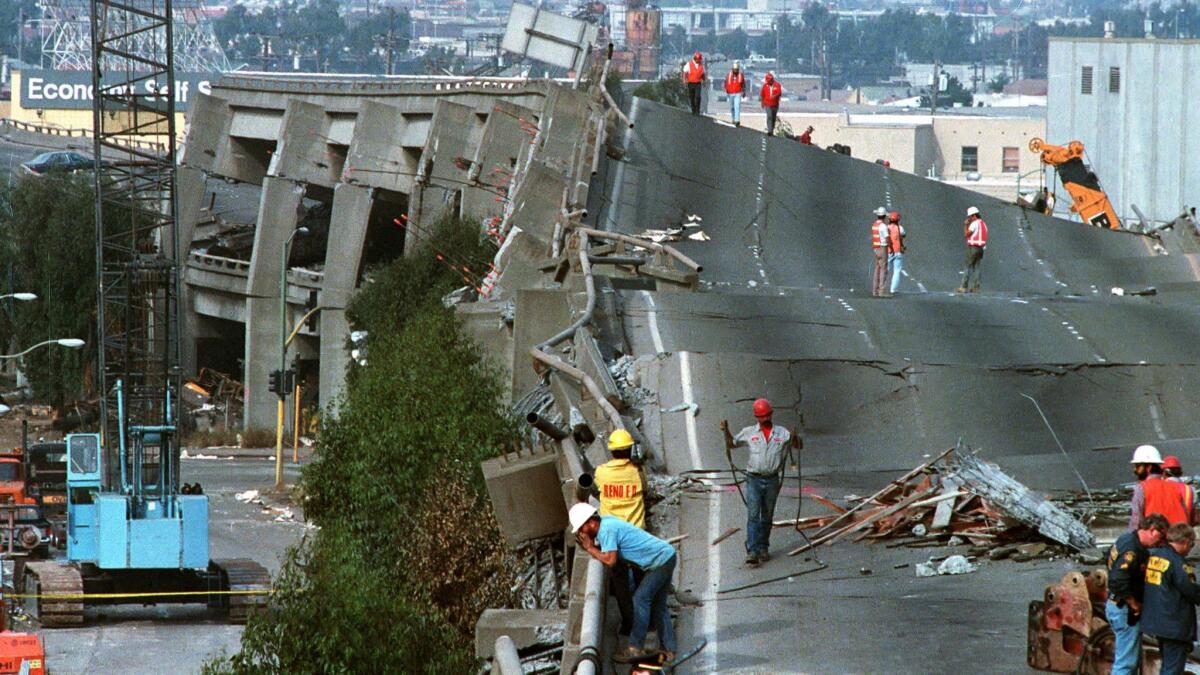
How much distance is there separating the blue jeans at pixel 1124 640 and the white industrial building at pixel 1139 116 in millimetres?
64739

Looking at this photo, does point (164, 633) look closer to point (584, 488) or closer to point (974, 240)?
point (974, 240)

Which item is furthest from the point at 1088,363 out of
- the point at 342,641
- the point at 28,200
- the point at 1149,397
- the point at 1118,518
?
the point at 28,200

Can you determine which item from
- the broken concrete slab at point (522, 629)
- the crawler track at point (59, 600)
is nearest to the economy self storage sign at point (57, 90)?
the crawler track at point (59, 600)

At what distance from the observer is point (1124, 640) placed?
13.1m

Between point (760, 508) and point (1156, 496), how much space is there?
4.07 metres

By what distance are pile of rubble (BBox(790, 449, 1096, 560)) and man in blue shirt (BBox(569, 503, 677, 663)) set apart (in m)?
5.15

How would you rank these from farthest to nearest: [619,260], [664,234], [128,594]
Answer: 1. [664,234]
2. [128,594]
3. [619,260]

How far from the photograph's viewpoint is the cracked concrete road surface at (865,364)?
16.4 meters

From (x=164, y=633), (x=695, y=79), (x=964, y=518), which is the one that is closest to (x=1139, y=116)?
(x=695, y=79)

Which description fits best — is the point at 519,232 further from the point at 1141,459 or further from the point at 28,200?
the point at 28,200

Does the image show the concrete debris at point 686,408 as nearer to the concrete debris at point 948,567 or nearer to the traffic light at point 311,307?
the concrete debris at point 948,567

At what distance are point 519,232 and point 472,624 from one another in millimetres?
20500

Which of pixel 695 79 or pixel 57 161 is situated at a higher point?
pixel 695 79

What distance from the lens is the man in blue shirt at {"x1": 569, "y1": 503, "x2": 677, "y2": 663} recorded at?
13.9 metres
